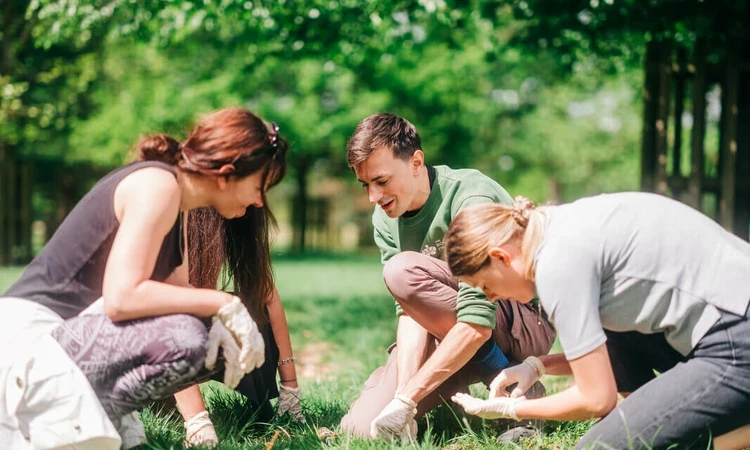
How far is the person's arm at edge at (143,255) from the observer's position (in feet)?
7.54

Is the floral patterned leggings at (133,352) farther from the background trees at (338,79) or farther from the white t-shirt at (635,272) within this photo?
the white t-shirt at (635,272)

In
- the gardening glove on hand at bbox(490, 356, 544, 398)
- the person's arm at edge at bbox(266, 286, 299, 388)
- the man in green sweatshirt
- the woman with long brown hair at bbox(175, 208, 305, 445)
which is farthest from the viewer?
the person's arm at edge at bbox(266, 286, 299, 388)

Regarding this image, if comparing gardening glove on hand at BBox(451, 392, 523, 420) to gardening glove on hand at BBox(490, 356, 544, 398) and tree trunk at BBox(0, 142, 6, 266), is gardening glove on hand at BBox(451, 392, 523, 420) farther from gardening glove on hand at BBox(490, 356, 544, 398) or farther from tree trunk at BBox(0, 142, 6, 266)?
tree trunk at BBox(0, 142, 6, 266)

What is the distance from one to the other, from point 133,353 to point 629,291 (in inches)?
57.1

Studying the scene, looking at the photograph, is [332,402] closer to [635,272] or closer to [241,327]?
[241,327]

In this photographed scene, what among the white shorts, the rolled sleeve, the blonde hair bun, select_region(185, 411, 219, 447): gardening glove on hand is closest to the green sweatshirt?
the rolled sleeve

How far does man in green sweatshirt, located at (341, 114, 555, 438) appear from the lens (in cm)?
295

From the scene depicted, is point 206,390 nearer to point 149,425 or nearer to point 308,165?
point 149,425

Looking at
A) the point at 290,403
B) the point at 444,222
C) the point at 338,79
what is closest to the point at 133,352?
the point at 290,403

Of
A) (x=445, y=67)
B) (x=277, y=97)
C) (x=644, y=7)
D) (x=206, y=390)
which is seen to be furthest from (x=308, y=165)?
(x=206, y=390)

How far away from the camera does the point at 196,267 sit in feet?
10.8

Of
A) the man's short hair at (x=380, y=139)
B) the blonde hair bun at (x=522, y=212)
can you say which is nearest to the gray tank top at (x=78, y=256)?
the man's short hair at (x=380, y=139)

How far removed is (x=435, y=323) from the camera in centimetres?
314

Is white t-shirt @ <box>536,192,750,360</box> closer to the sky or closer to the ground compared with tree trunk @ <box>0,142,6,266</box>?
closer to the sky
